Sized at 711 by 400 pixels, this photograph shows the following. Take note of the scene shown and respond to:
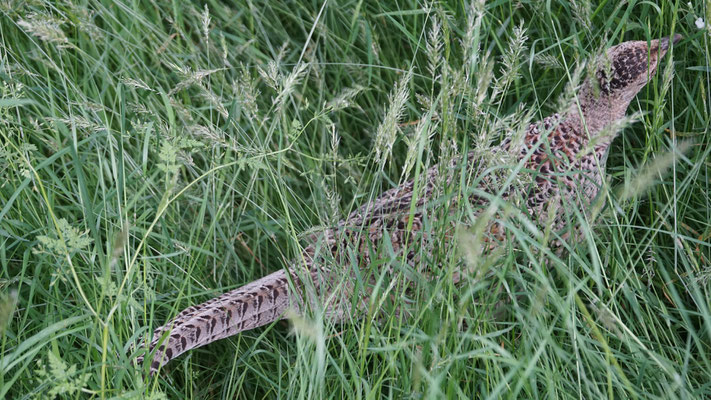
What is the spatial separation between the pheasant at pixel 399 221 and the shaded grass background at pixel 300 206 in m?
0.10

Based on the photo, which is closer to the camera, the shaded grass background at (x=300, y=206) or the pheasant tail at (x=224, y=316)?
the shaded grass background at (x=300, y=206)

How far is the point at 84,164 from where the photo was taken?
129 inches

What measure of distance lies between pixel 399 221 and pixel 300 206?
40 cm

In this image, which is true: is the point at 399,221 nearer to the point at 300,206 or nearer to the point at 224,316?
the point at 300,206

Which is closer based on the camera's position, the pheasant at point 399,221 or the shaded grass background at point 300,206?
the shaded grass background at point 300,206

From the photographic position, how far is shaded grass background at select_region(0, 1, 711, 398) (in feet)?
7.40

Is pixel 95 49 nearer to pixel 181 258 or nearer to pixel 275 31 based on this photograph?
pixel 275 31

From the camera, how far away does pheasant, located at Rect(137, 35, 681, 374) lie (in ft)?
8.21

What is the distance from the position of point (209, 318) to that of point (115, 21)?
1.71 m

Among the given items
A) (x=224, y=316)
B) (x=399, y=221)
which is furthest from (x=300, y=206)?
(x=224, y=316)

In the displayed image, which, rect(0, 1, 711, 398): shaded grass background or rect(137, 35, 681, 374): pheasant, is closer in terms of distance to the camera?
rect(0, 1, 711, 398): shaded grass background

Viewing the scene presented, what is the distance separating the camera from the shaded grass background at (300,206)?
2256 millimetres

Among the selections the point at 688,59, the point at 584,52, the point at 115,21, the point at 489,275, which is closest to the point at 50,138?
the point at 115,21

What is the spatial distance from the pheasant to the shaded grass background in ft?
0.33
